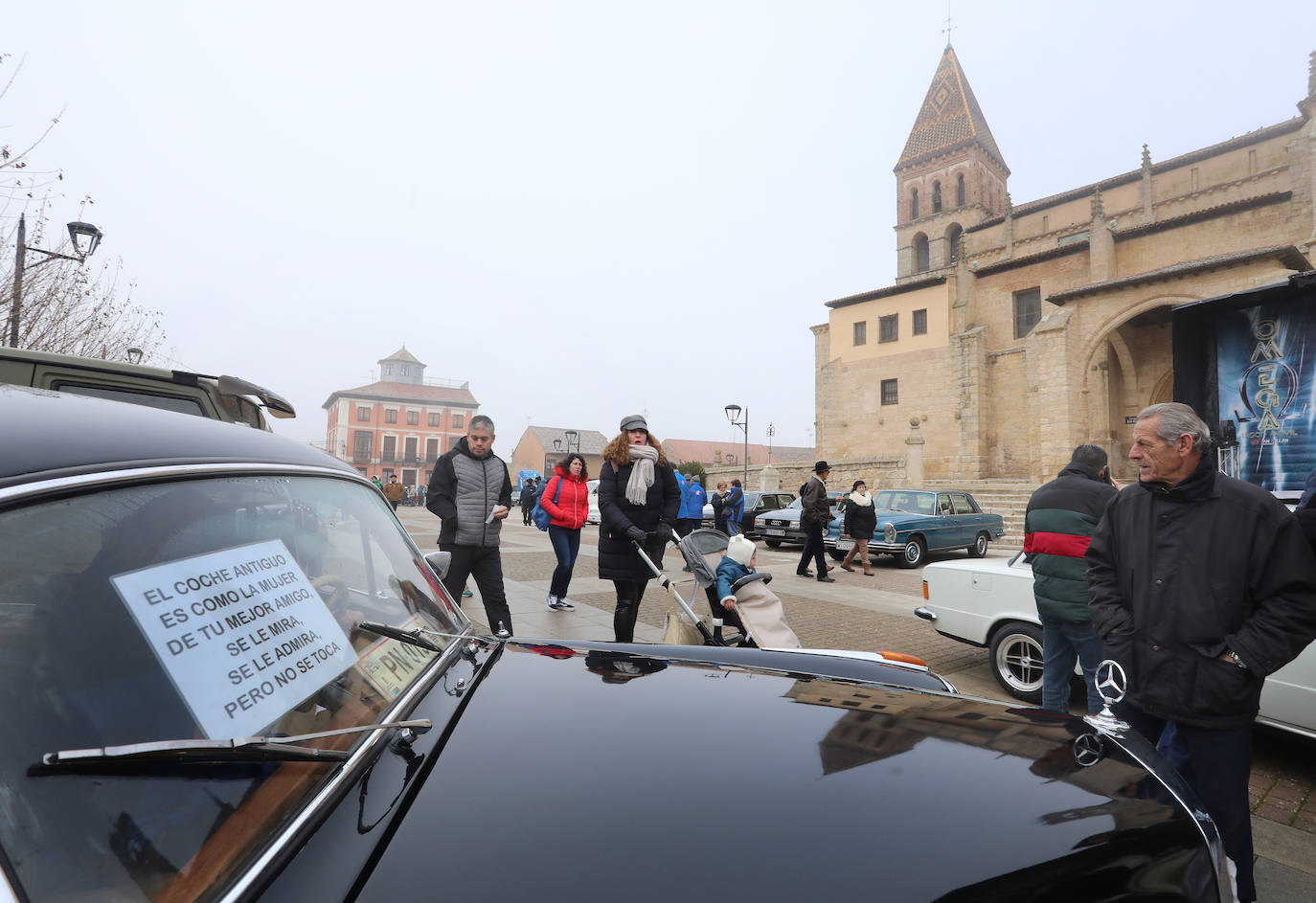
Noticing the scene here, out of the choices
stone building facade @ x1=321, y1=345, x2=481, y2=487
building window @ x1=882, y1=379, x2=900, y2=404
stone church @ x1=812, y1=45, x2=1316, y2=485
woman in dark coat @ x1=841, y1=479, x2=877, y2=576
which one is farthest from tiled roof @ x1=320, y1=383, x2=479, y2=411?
woman in dark coat @ x1=841, y1=479, x2=877, y2=576

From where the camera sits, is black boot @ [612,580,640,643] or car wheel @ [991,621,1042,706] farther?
black boot @ [612,580,640,643]

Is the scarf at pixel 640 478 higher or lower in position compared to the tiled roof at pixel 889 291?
lower

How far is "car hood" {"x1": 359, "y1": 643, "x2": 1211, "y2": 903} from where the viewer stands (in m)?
0.94

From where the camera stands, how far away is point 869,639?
693 cm

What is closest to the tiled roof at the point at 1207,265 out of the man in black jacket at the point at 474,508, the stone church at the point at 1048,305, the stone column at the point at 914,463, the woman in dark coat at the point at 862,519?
the stone church at the point at 1048,305

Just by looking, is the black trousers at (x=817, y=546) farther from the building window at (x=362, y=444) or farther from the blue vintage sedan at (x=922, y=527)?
the building window at (x=362, y=444)

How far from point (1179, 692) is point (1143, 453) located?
89 cm

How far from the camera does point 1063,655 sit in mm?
4070

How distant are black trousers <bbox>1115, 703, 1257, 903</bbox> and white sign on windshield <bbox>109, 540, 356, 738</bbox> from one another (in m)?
2.89

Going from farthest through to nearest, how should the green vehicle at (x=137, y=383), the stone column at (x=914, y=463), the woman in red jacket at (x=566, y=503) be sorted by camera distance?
the stone column at (x=914, y=463), the woman in red jacket at (x=566, y=503), the green vehicle at (x=137, y=383)

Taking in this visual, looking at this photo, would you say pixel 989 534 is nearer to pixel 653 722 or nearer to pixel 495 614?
pixel 495 614

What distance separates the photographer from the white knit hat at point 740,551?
15.2ft

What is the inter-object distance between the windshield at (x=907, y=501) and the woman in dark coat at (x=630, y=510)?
10.4 meters

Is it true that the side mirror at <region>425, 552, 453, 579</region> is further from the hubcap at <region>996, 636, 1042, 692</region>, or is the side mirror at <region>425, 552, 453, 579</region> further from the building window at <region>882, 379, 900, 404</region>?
the building window at <region>882, 379, 900, 404</region>
